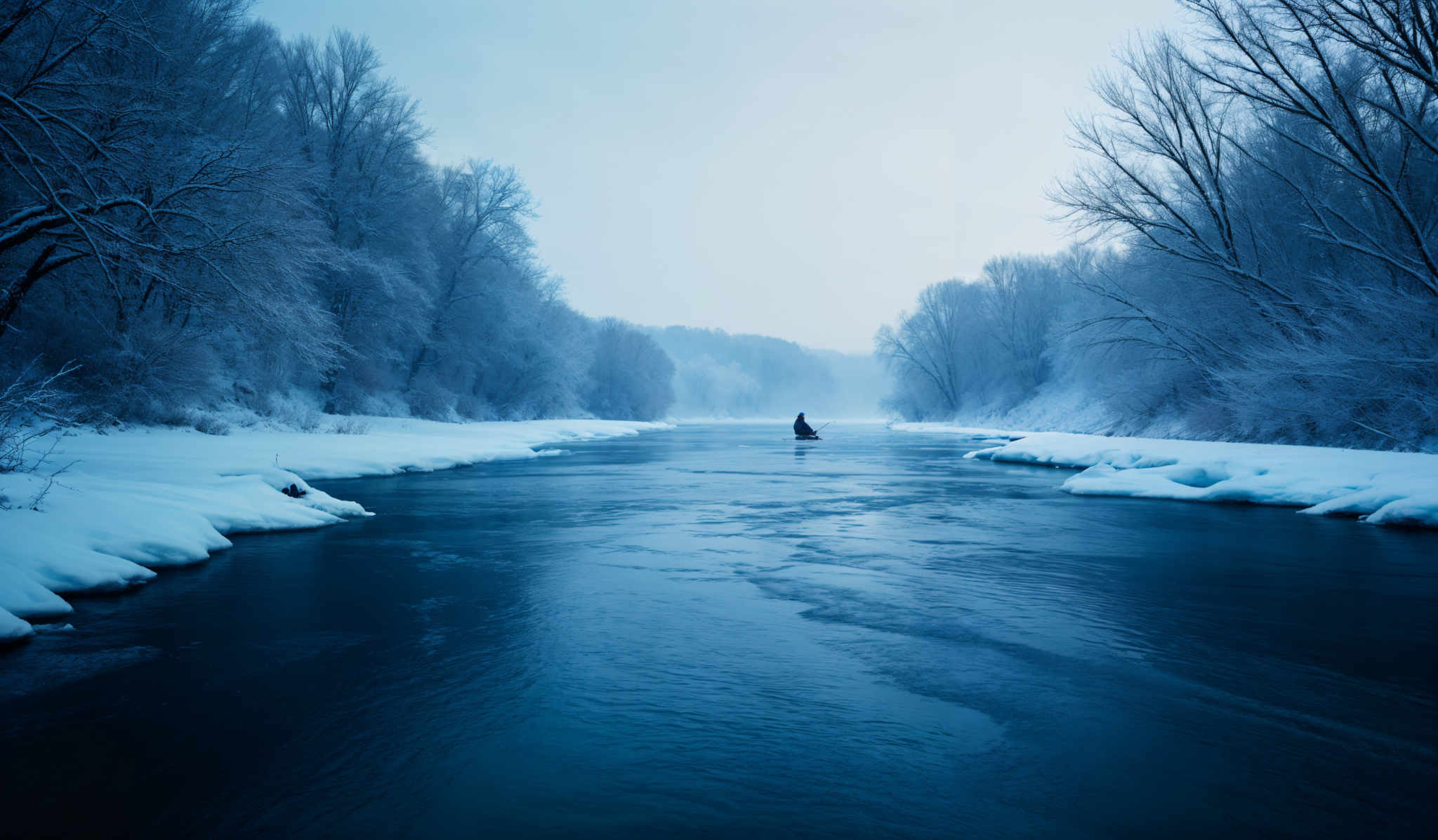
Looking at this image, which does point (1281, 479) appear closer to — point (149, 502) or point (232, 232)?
point (149, 502)

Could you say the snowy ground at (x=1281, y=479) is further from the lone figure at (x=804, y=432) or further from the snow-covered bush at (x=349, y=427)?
the snow-covered bush at (x=349, y=427)

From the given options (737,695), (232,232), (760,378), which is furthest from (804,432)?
(760,378)

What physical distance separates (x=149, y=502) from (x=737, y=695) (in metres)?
7.15

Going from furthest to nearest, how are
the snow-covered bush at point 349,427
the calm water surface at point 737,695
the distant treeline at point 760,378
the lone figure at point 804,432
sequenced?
1. the distant treeline at point 760,378
2. the lone figure at point 804,432
3. the snow-covered bush at point 349,427
4. the calm water surface at point 737,695

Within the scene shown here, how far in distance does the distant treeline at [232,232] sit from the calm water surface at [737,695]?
5938 millimetres

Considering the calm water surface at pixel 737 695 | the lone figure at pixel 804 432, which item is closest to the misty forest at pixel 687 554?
the calm water surface at pixel 737 695

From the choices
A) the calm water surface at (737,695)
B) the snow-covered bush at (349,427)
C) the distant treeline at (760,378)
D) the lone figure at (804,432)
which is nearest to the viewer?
the calm water surface at (737,695)

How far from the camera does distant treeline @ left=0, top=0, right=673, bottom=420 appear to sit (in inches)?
403

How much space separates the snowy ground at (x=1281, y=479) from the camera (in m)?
10.7

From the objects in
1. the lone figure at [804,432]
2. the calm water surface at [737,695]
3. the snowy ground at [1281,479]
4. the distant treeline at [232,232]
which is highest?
the distant treeline at [232,232]

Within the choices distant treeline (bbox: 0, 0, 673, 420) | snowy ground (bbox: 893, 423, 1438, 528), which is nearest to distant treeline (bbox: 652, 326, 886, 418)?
distant treeline (bbox: 0, 0, 673, 420)

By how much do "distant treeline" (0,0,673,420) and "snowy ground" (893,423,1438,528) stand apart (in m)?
16.0

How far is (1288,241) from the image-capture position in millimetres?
20844

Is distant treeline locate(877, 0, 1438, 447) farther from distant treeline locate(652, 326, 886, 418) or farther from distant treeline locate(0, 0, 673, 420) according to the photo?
distant treeline locate(652, 326, 886, 418)
